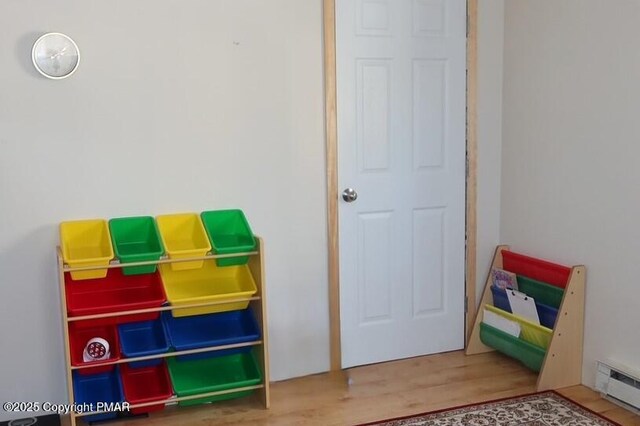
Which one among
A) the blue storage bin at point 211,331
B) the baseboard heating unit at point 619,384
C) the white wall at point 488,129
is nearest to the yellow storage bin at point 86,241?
the blue storage bin at point 211,331

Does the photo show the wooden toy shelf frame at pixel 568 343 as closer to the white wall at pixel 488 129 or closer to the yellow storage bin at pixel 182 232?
the white wall at pixel 488 129

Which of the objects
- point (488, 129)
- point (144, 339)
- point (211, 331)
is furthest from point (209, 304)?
point (488, 129)

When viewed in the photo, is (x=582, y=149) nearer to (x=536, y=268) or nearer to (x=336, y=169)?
(x=536, y=268)

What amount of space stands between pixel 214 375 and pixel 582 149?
2.00 meters

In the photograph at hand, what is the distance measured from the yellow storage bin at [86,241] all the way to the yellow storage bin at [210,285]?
0.88 ft

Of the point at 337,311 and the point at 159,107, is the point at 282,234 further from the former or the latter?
the point at 159,107

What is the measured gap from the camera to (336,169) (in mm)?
3270

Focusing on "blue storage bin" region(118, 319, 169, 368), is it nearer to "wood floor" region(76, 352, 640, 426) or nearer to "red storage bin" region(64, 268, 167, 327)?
"red storage bin" region(64, 268, 167, 327)

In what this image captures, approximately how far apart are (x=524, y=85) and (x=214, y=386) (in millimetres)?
2158

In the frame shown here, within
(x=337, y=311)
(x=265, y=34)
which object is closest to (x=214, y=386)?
(x=337, y=311)

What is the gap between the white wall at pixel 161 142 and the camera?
277 cm

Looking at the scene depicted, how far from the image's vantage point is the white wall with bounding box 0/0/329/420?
277cm

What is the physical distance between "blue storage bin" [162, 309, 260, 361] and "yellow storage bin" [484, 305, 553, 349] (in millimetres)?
1319

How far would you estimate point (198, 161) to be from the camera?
3.03 m
